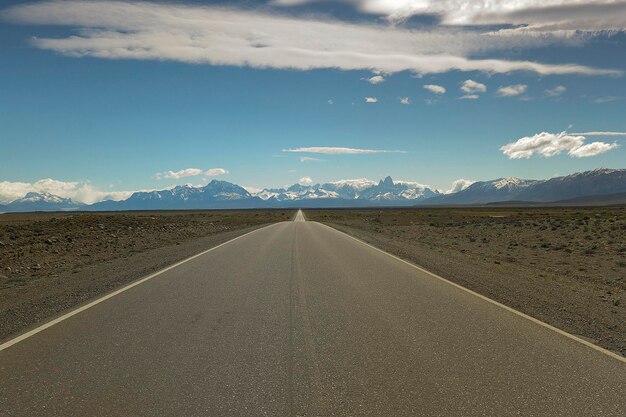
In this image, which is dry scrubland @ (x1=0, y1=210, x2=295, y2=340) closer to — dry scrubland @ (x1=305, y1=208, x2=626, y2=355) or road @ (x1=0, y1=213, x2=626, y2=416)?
road @ (x1=0, y1=213, x2=626, y2=416)

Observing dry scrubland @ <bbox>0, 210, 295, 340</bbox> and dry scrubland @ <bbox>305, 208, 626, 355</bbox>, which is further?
dry scrubland @ <bbox>0, 210, 295, 340</bbox>

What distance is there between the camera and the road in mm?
4668

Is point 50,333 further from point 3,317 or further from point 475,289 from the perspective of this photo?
point 475,289

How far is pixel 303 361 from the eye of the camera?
19.4 ft

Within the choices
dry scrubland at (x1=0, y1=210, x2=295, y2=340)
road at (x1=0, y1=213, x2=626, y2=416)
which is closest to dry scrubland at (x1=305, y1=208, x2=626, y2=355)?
road at (x1=0, y1=213, x2=626, y2=416)

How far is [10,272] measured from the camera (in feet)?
53.8

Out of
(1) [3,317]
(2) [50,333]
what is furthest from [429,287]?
(1) [3,317]

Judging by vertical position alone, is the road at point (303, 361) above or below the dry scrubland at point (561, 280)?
above

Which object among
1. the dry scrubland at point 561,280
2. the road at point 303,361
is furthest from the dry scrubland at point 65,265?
the dry scrubland at point 561,280

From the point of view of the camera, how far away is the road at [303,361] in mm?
4668

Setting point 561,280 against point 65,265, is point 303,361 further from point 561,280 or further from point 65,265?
point 65,265

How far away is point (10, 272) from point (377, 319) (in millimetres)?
13521

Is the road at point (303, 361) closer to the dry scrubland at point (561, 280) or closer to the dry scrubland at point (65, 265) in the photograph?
the dry scrubland at point (561, 280)

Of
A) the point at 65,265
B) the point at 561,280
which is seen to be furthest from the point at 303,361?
the point at 65,265
